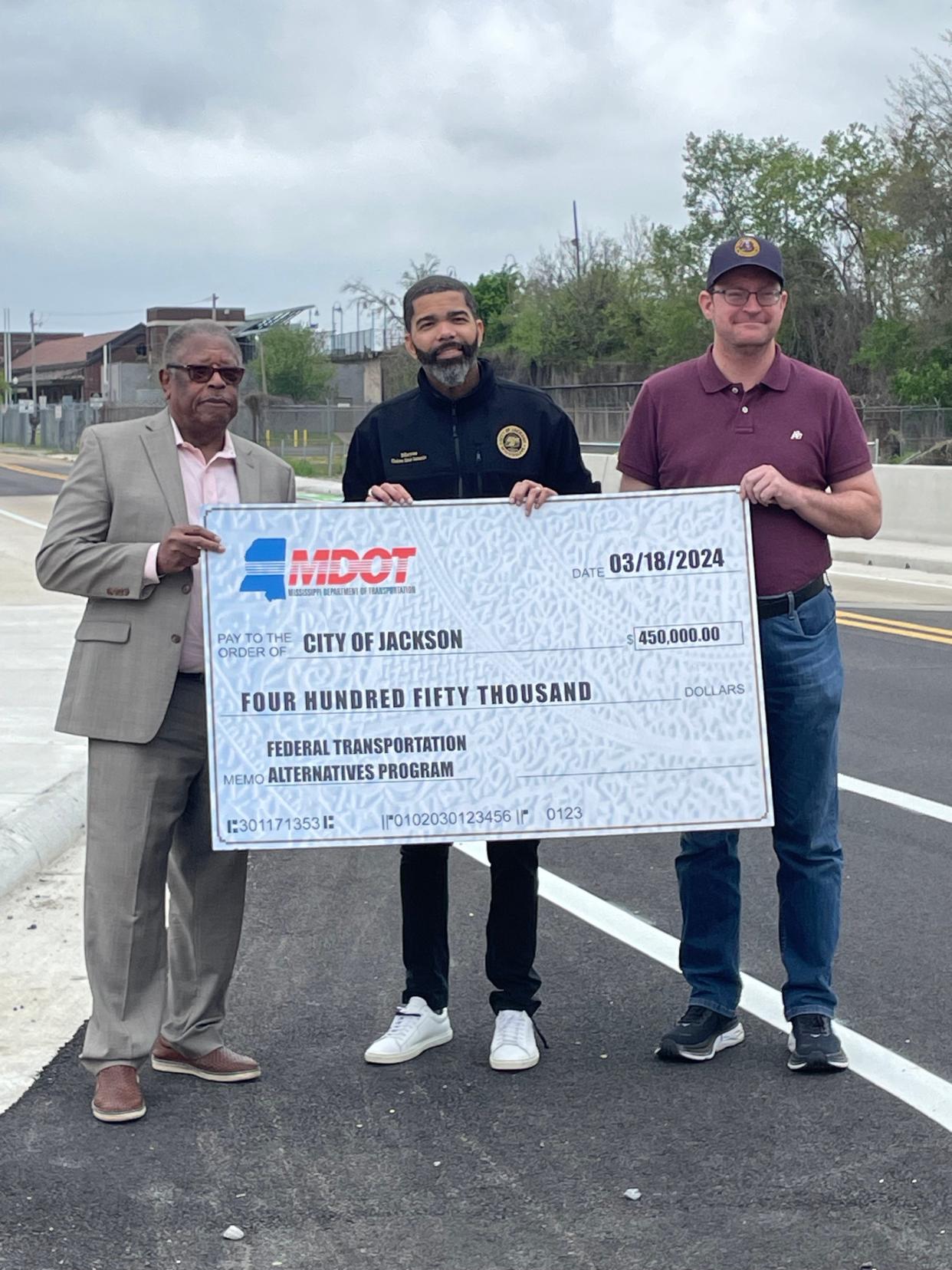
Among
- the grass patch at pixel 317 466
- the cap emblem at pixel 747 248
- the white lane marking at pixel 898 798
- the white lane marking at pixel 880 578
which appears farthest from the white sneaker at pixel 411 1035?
the grass patch at pixel 317 466

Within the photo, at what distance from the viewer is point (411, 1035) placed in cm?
485

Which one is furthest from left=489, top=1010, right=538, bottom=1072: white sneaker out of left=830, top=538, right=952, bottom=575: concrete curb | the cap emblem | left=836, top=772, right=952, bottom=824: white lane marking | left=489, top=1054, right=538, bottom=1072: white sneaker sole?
left=830, top=538, right=952, bottom=575: concrete curb

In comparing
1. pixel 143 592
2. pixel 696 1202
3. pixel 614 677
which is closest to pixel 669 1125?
pixel 696 1202

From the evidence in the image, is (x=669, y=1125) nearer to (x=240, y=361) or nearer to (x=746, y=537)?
(x=746, y=537)

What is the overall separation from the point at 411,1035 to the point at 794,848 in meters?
1.25

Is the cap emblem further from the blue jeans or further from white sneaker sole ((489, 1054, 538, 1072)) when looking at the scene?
white sneaker sole ((489, 1054, 538, 1072))

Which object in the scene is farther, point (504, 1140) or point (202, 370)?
point (202, 370)

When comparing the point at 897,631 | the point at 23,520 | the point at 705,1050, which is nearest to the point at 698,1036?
the point at 705,1050

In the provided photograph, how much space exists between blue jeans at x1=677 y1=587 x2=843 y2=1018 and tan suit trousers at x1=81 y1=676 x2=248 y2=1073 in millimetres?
1365

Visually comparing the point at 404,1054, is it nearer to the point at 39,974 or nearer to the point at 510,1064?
the point at 510,1064

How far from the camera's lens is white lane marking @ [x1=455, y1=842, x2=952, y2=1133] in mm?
4441

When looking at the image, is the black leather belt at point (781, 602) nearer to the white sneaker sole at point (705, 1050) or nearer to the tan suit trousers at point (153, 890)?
the white sneaker sole at point (705, 1050)

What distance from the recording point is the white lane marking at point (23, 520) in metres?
28.9

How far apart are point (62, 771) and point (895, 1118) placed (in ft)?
16.6
